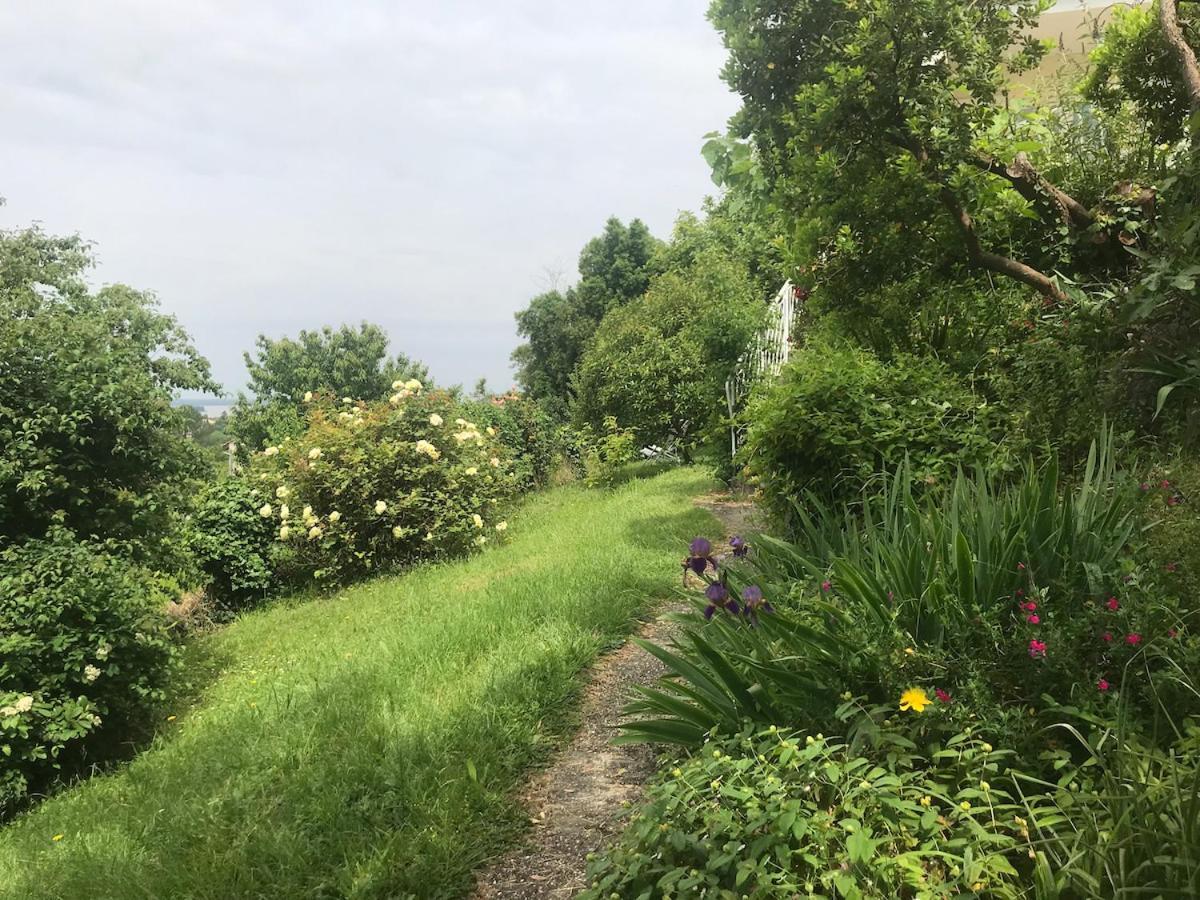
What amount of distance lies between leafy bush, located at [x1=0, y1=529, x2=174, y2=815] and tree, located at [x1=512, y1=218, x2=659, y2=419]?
74.0 feet

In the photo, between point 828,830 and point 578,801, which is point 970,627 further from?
point 578,801

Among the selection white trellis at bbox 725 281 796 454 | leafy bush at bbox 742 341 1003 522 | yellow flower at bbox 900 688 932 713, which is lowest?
yellow flower at bbox 900 688 932 713

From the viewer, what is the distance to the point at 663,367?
43.4 feet

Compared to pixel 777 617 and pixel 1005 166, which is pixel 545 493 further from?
pixel 777 617

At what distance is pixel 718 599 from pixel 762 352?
7381mm

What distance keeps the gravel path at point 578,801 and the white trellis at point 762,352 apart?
6.10 m

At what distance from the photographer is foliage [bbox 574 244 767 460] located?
12.7 m

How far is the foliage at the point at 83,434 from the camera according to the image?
460 cm

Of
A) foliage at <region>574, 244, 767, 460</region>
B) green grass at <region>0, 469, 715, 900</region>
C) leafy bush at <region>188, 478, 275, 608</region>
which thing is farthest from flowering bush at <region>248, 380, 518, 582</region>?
foliage at <region>574, 244, 767, 460</region>

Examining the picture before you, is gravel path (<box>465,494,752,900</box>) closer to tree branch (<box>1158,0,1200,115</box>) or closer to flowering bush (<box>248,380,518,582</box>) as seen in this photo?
tree branch (<box>1158,0,1200,115</box>)

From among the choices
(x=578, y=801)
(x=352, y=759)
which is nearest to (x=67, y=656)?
(x=352, y=759)

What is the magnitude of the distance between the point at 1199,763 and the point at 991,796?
410mm

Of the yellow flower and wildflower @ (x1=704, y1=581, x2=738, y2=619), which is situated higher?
wildflower @ (x1=704, y1=581, x2=738, y2=619)

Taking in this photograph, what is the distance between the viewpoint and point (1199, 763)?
4.54ft
